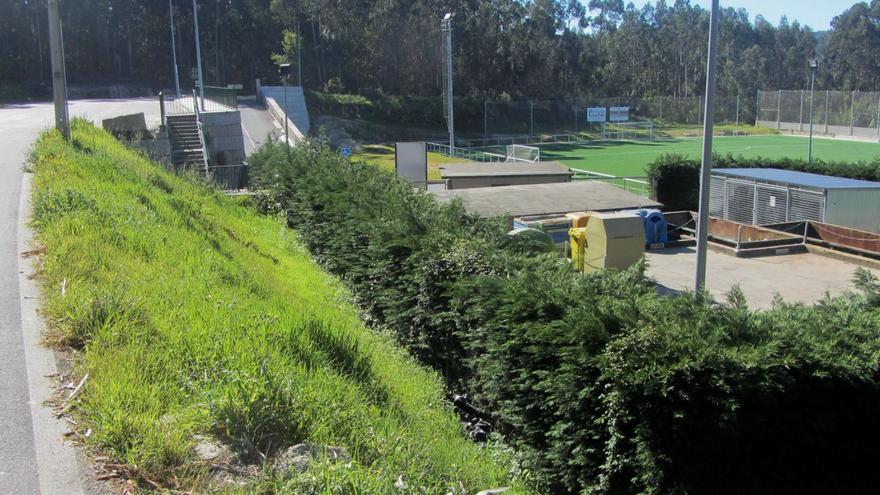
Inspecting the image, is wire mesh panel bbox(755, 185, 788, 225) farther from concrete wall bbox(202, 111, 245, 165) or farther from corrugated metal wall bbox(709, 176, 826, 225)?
concrete wall bbox(202, 111, 245, 165)

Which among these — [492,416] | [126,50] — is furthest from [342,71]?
[492,416]

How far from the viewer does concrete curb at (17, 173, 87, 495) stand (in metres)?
4.57

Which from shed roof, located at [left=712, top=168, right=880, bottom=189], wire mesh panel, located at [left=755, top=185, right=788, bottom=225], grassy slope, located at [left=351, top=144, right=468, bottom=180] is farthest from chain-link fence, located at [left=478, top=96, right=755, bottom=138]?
wire mesh panel, located at [left=755, top=185, right=788, bottom=225]

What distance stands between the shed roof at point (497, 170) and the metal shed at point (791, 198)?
265 inches

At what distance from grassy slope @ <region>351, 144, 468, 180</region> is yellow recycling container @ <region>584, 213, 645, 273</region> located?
75.0 feet

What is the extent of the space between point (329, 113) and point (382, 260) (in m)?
67.8

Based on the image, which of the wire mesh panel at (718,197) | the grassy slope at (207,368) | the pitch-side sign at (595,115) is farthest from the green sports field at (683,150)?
the grassy slope at (207,368)

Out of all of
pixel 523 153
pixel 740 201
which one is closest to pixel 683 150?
pixel 523 153

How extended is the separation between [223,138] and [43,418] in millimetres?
31319

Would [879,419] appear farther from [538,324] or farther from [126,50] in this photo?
[126,50]

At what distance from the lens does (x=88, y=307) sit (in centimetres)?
Result: 669

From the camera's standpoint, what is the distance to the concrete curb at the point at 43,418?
15.0 ft

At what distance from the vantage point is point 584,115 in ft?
303

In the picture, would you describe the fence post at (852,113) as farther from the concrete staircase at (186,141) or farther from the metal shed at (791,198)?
the concrete staircase at (186,141)
